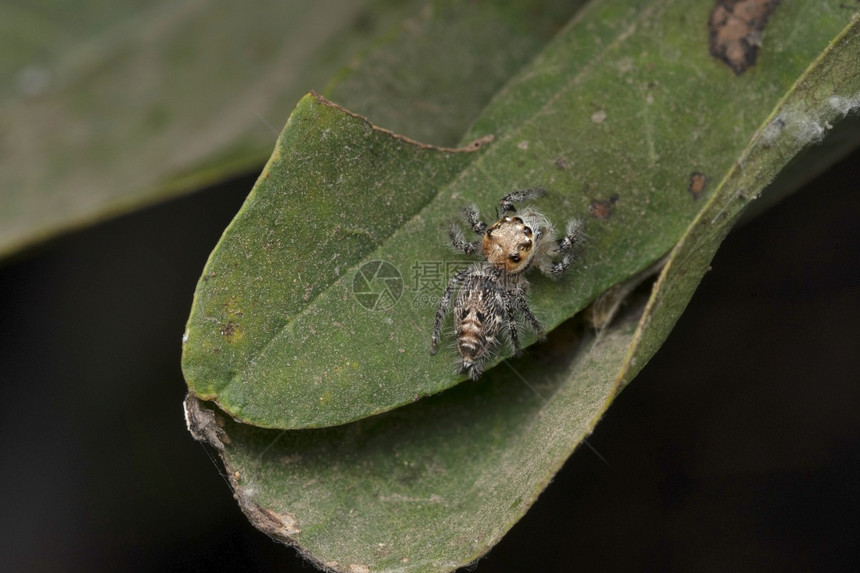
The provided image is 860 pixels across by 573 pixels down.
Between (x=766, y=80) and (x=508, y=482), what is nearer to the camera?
(x=508, y=482)

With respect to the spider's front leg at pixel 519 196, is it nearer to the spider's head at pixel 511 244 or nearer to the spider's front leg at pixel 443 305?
the spider's head at pixel 511 244

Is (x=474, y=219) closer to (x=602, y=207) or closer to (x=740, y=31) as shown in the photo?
(x=602, y=207)

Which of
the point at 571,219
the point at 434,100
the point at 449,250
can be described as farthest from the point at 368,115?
the point at 571,219

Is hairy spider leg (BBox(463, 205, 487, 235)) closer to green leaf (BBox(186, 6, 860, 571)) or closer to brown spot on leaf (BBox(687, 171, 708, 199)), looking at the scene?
green leaf (BBox(186, 6, 860, 571))

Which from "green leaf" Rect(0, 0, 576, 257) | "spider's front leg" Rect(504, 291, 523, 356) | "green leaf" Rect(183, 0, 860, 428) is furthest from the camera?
"green leaf" Rect(0, 0, 576, 257)

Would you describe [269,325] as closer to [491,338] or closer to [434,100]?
[491,338]

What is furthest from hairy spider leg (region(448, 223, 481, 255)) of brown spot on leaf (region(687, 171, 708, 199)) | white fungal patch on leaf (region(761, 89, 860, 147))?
white fungal patch on leaf (region(761, 89, 860, 147))
